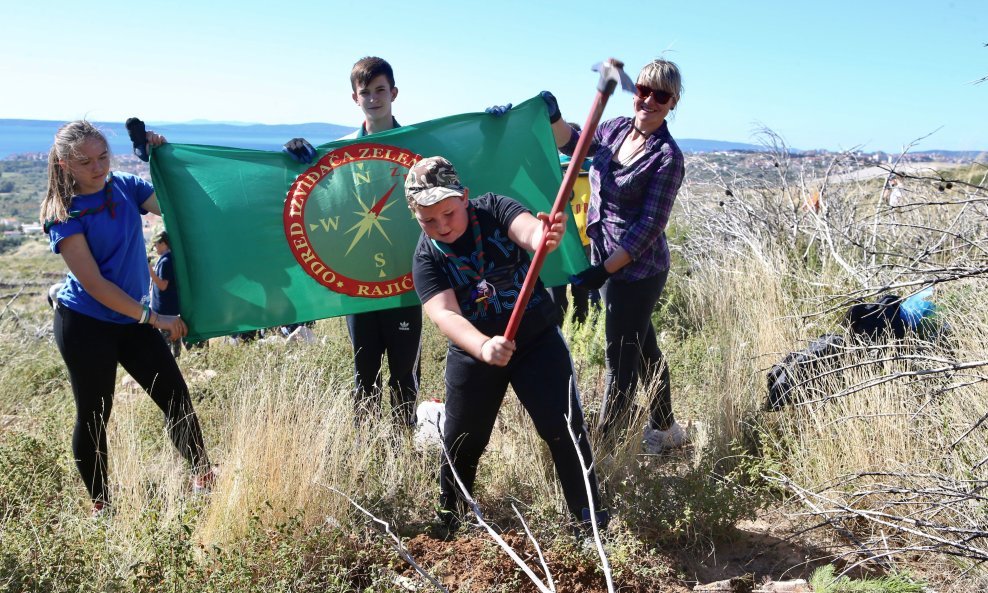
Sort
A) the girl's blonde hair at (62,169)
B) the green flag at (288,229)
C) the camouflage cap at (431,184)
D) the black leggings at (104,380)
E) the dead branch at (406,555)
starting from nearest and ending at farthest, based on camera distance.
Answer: the dead branch at (406,555), the camouflage cap at (431,184), the girl's blonde hair at (62,169), the black leggings at (104,380), the green flag at (288,229)

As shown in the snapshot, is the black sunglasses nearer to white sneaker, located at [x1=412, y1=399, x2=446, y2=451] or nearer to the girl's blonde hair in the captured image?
white sneaker, located at [x1=412, y1=399, x2=446, y2=451]

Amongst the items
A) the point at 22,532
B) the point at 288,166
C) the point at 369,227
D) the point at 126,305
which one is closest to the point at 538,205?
the point at 369,227

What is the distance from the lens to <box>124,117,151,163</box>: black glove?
400 centimetres

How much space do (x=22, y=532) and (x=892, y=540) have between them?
12.7 ft

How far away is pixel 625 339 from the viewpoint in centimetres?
415

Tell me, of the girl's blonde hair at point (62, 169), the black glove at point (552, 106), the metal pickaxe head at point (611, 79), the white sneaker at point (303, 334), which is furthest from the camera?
the white sneaker at point (303, 334)

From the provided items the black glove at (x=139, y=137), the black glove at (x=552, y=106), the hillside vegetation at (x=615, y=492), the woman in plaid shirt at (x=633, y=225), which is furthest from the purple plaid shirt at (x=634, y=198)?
the black glove at (x=139, y=137)

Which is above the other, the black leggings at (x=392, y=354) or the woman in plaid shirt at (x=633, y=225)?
the woman in plaid shirt at (x=633, y=225)

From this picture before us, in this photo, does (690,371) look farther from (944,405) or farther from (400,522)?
(400,522)

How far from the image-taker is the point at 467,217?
3129 millimetres

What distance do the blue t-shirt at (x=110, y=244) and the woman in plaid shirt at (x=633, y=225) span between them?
7.77ft

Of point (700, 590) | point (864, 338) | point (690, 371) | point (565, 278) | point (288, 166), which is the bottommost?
point (700, 590)

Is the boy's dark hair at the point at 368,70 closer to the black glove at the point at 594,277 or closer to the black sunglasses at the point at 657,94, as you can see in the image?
the black sunglasses at the point at 657,94

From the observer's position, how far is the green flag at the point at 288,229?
433 centimetres
